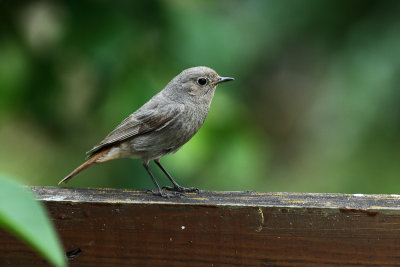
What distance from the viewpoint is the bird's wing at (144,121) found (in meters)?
4.15

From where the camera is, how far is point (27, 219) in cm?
67

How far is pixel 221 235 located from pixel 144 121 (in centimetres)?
198

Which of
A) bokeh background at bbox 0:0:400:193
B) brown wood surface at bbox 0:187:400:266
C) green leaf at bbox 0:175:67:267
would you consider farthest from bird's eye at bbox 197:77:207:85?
green leaf at bbox 0:175:67:267

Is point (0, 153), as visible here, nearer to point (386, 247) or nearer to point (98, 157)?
point (98, 157)

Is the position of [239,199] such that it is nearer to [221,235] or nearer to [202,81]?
[221,235]

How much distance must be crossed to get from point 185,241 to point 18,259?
2.28 feet

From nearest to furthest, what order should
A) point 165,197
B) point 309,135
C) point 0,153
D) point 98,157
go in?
point 165,197, point 98,157, point 0,153, point 309,135

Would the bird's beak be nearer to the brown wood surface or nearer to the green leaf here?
the brown wood surface

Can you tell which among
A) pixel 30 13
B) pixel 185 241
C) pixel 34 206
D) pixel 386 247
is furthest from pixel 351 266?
pixel 30 13

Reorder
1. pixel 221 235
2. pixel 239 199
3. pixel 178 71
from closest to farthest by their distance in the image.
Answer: pixel 221 235, pixel 239 199, pixel 178 71

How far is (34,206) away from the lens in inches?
26.9

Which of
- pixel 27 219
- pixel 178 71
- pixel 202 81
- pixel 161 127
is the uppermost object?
pixel 27 219

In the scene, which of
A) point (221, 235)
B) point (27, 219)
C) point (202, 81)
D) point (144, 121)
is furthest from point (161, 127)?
point (27, 219)

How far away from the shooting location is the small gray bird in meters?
4.14
